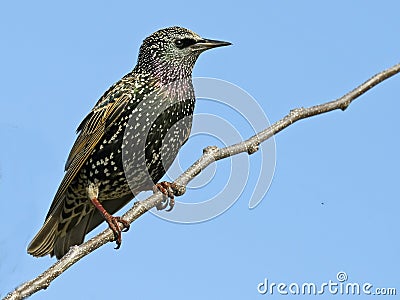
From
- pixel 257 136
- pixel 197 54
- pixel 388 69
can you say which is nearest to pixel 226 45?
pixel 197 54

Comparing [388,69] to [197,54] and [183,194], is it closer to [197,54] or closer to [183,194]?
[183,194]

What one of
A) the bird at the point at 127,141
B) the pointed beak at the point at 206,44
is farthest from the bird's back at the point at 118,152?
the pointed beak at the point at 206,44

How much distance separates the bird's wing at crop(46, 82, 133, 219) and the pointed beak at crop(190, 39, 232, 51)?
691 mm

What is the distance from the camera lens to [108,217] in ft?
18.2

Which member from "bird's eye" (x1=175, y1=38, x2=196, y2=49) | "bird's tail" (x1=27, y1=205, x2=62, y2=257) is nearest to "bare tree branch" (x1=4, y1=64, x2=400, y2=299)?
"bird's tail" (x1=27, y1=205, x2=62, y2=257)

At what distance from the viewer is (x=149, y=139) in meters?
6.00

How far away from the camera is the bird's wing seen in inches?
242

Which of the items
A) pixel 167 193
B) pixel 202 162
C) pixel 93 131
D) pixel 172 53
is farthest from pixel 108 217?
pixel 172 53

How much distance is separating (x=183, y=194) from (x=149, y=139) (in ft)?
4.52

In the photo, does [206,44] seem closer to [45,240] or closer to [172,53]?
[172,53]

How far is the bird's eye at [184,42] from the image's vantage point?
6.44 metres

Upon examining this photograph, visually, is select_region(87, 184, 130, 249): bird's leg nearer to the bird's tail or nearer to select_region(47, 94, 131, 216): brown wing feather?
select_region(47, 94, 131, 216): brown wing feather

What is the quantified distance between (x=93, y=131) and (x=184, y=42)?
3.57 ft

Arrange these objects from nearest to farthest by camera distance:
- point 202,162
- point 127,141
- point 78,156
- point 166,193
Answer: point 202,162 → point 166,193 → point 127,141 → point 78,156
